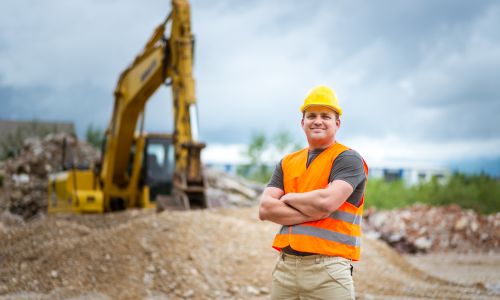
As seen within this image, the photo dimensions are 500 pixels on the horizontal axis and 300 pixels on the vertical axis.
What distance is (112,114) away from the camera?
37.0 feet

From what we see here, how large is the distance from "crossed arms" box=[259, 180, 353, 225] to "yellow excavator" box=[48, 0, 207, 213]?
5413 millimetres

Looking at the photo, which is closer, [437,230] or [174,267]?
[174,267]

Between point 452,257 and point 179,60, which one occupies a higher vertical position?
point 179,60

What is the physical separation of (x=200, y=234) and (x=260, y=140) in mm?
22478

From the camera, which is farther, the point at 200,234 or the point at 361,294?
the point at 200,234

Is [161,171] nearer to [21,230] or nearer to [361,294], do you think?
[21,230]

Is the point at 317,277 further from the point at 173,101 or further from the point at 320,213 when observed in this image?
the point at 173,101

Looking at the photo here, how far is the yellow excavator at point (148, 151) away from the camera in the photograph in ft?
27.1

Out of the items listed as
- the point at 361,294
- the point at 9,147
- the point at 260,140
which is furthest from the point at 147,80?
the point at 260,140

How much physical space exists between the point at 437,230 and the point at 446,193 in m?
2.48

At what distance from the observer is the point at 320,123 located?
258 centimetres

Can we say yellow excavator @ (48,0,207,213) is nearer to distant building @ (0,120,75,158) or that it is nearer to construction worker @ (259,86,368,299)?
construction worker @ (259,86,368,299)

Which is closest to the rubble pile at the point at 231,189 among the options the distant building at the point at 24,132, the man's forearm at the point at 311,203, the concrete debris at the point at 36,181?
the concrete debris at the point at 36,181

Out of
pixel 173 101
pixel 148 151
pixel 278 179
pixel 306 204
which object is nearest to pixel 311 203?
pixel 306 204
